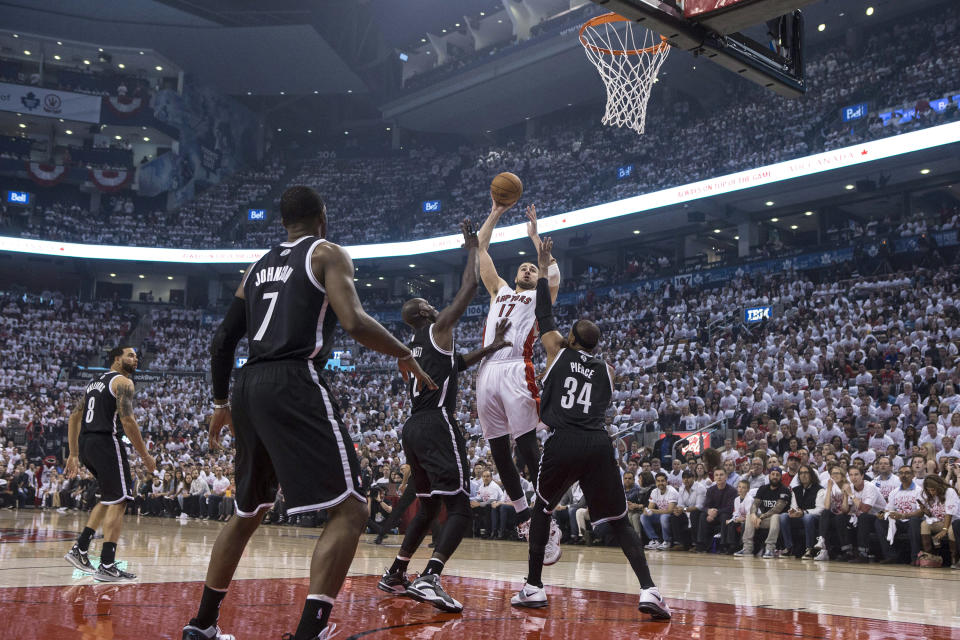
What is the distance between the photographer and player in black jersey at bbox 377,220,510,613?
4641mm

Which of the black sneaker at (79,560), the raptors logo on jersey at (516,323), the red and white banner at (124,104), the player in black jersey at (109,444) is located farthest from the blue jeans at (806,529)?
the red and white banner at (124,104)

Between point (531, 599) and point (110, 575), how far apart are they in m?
2.89

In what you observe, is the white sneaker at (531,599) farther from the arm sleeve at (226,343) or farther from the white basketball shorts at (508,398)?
the arm sleeve at (226,343)

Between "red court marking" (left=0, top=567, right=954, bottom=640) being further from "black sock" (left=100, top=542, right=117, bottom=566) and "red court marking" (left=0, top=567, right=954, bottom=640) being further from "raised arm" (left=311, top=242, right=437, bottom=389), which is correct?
"raised arm" (left=311, top=242, right=437, bottom=389)

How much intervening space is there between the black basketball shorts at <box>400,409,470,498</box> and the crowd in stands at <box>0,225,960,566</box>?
5941mm

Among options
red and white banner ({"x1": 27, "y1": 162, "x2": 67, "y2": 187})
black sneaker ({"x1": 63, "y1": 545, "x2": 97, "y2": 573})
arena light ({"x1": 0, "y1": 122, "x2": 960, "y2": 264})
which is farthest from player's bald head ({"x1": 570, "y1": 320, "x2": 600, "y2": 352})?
red and white banner ({"x1": 27, "y1": 162, "x2": 67, "y2": 187})

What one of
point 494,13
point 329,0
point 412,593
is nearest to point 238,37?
point 329,0

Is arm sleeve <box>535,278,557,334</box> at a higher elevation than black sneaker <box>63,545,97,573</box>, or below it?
higher

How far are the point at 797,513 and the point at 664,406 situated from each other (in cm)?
655

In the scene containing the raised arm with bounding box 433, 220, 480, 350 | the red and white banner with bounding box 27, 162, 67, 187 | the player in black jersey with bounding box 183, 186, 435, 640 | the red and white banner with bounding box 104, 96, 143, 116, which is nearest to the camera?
the player in black jersey with bounding box 183, 186, 435, 640

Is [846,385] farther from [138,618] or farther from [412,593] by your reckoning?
[138,618]

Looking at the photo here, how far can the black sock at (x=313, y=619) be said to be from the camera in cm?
272

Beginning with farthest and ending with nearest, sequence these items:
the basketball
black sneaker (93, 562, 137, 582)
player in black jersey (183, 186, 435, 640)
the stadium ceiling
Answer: the stadium ceiling → the basketball → black sneaker (93, 562, 137, 582) → player in black jersey (183, 186, 435, 640)

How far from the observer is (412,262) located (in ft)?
110
